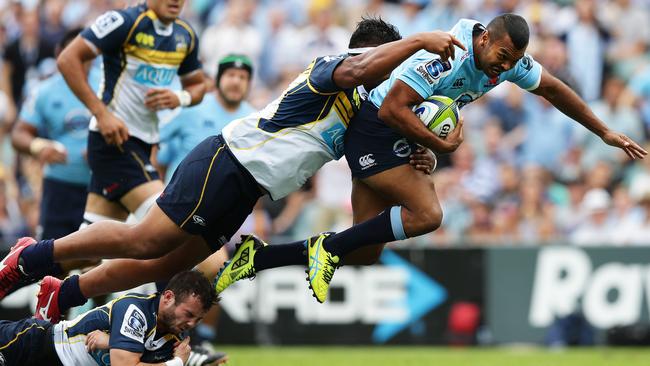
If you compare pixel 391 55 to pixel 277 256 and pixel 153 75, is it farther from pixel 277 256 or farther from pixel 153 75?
pixel 153 75

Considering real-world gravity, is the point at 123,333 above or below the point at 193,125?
below

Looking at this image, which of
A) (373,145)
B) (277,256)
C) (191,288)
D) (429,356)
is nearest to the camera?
(191,288)

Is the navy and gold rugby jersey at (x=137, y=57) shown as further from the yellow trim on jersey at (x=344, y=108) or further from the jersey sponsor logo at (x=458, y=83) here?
the jersey sponsor logo at (x=458, y=83)

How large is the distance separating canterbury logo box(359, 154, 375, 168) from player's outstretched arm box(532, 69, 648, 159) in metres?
1.37

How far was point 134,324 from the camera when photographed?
27.8ft

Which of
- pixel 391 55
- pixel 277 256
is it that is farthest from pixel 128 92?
pixel 391 55

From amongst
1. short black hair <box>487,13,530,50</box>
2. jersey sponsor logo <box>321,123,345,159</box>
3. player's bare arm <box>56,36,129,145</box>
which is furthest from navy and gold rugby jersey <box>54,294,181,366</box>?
short black hair <box>487,13,530,50</box>

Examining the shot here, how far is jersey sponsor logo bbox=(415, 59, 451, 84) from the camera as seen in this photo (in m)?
8.65

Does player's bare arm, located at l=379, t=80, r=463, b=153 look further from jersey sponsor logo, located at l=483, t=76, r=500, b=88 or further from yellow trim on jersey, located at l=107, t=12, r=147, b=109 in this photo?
yellow trim on jersey, located at l=107, t=12, r=147, b=109

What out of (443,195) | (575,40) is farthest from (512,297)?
(575,40)

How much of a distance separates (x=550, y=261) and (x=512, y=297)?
2.10ft

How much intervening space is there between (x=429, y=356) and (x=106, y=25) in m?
5.73

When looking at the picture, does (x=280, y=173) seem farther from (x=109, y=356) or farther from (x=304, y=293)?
(x=304, y=293)

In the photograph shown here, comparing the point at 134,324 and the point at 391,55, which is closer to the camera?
the point at 391,55
